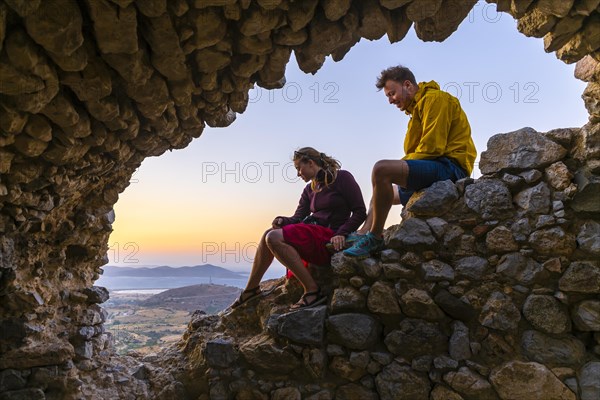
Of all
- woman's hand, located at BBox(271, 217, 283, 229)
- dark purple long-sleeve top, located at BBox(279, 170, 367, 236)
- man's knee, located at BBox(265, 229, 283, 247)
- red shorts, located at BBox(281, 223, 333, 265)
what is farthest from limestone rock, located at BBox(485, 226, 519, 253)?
woman's hand, located at BBox(271, 217, 283, 229)

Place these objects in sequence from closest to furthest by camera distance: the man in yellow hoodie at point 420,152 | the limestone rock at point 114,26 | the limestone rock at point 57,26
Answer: the limestone rock at point 57,26 < the limestone rock at point 114,26 < the man in yellow hoodie at point 420,152

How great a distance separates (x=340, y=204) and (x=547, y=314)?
5.71ft

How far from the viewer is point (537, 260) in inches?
94.7

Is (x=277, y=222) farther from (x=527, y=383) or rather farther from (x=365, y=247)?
(x=527, y=383)

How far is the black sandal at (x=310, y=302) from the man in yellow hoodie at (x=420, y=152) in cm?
42

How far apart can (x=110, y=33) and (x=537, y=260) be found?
2.99 metres

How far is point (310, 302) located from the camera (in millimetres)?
2836

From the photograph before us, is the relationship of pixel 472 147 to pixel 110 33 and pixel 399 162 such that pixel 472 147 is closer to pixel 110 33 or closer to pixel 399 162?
pixel 399 162

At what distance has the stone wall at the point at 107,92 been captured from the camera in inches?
76.3

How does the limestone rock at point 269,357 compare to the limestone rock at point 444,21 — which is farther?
the limestone rock at point 269,357

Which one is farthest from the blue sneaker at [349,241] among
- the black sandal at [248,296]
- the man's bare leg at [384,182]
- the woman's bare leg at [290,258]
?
the black sandal at [248,296]

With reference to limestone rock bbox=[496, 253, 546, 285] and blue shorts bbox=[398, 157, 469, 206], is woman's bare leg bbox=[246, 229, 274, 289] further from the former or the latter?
limestone rock bbox=[496, 253, 546, 285]

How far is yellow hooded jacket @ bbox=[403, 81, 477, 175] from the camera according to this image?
2841 millimetres

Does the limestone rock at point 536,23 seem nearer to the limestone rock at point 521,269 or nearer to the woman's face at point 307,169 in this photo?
the limestone rock at point 521,269
